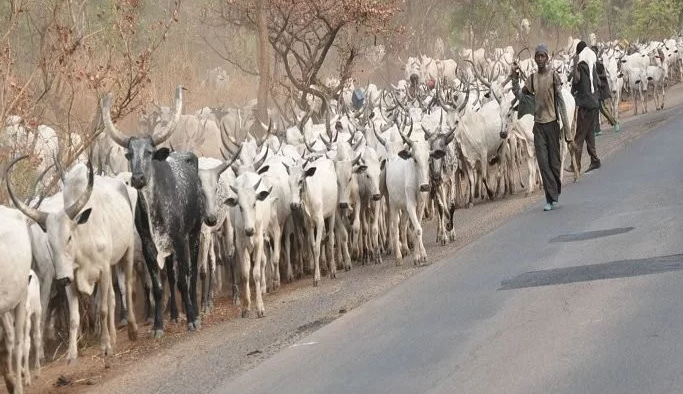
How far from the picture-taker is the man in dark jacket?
23781 mm

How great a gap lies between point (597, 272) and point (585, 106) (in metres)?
10.9

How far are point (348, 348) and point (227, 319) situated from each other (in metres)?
4.39

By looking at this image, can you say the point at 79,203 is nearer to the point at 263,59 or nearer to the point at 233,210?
the point at 233,210

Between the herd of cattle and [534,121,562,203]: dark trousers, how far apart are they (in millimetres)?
1307

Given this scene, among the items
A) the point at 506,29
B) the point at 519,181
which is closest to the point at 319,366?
the point at 519,181

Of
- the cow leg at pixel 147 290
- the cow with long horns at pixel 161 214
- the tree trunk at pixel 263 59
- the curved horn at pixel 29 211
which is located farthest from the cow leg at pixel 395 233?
the tree trunk at pixel 263 59

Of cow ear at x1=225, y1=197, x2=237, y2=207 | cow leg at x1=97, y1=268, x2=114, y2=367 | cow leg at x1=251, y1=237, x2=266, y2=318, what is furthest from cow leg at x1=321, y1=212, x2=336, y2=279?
cow leg at x1=97, y1=268, x2=114, y2=367

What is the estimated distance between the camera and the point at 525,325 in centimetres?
1120

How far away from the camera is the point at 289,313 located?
15.1 meters

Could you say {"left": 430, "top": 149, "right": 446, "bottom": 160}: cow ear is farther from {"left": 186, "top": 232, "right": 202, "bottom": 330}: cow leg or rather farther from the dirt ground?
{"left": 186, "top": 232, "right": 202, "bottom": 330}: cow leg

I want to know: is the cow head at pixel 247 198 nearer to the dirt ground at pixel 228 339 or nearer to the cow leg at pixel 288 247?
the dirt ground at pixel 228 339

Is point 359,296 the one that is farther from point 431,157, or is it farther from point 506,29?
point 506,29

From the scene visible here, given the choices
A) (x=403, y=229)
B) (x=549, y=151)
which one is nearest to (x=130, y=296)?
(x=403, y=229)

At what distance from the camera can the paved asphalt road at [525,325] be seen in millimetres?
9578
